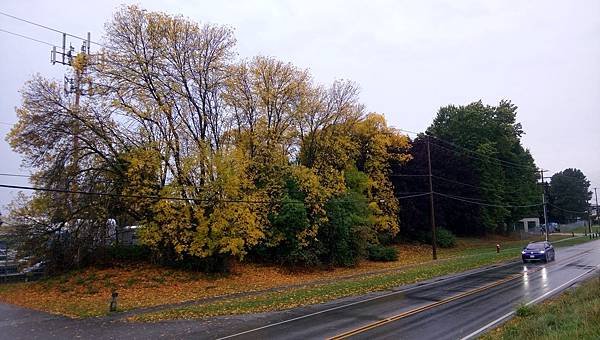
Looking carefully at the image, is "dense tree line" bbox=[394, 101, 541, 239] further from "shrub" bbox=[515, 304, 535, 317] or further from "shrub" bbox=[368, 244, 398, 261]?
"shrub" bbox=[515, 304, 535, 317]

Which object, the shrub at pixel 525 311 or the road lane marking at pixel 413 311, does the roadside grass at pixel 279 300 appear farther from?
the shrub at pixel 525 311

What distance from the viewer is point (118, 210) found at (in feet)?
92.3

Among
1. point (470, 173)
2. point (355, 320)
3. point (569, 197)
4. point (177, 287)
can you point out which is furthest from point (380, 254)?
point (569, 197)

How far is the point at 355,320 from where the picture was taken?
14562mm

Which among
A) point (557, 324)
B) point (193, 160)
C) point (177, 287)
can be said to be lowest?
point (177, 287)

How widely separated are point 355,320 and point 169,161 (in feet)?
55.6

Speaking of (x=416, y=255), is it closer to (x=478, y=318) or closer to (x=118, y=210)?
(x=118, y=210)

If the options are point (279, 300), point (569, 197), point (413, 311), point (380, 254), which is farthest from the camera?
point (569, 197)

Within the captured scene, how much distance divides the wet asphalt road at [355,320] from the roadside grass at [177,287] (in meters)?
1.63

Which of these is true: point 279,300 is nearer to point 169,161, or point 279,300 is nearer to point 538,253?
point 169,161

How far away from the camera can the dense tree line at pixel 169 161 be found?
26250 mm

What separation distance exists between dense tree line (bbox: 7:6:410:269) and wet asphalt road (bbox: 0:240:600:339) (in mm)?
7569

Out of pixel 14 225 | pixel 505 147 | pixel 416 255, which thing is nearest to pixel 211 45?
pixel 14 225

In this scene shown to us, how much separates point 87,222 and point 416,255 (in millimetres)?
31736
